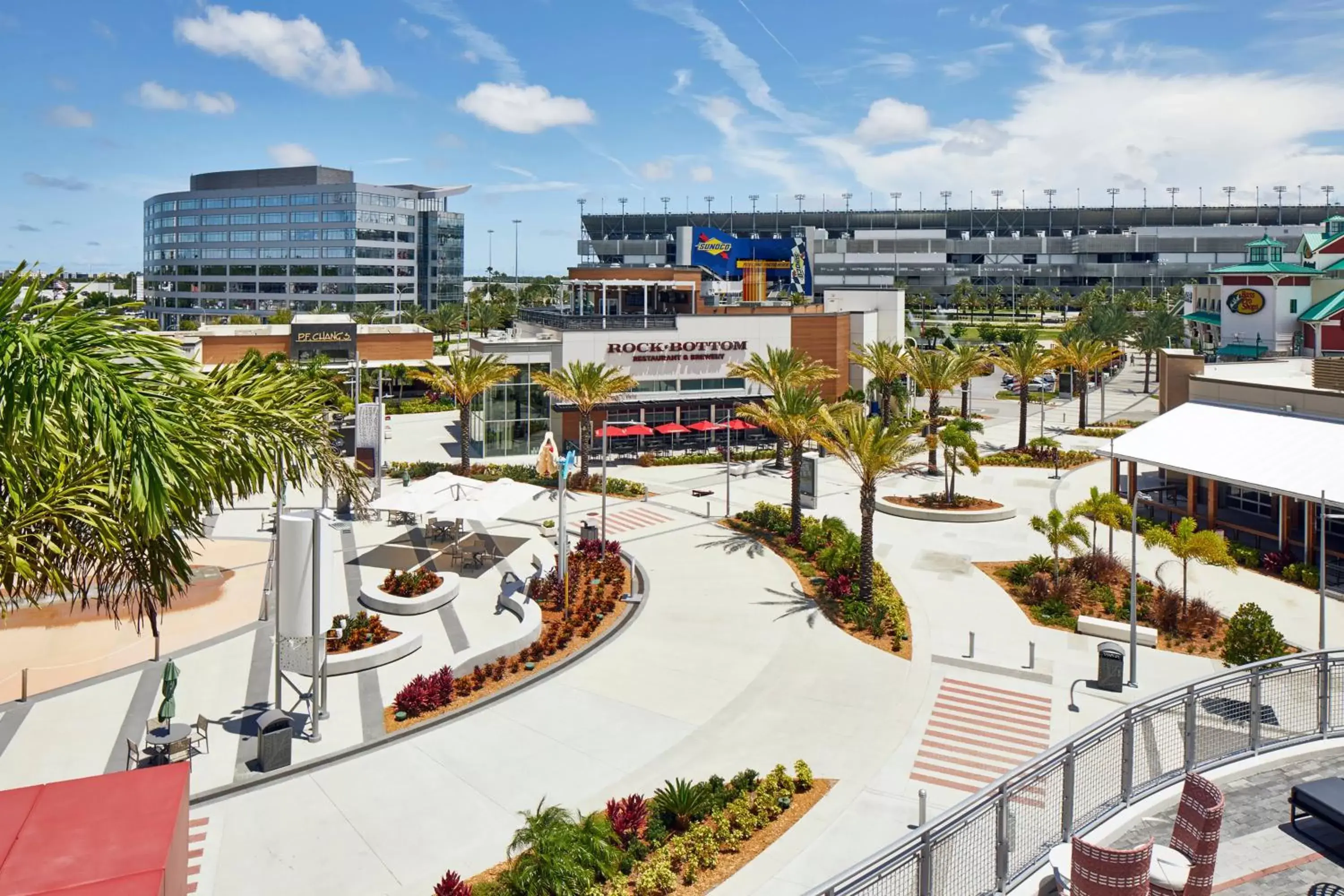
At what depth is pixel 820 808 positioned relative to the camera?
17.9 metres

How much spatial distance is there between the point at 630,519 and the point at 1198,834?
3229cm

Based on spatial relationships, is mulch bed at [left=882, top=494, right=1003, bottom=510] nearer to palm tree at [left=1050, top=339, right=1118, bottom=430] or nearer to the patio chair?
palm tree at [left=1050, top=339, right=1118, bottom=430]

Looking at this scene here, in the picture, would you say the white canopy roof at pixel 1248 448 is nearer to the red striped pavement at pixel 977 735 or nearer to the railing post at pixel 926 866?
the red striped pavement at pixel 977 735

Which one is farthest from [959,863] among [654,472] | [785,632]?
[654,472]

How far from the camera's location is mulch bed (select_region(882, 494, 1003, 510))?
44.6m

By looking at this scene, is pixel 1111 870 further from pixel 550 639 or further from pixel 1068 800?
pixel 550 639

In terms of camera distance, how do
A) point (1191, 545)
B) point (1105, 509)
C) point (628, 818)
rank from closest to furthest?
point (628, 818), point (1191, 545), point (1105, 509)

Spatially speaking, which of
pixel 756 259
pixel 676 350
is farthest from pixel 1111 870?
pixel 756 259

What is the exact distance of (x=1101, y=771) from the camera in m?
13.2

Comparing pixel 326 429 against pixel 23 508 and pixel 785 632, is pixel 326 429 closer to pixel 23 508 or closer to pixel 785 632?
pixel 23 508

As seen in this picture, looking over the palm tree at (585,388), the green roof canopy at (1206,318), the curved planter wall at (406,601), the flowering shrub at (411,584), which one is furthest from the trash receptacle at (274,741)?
the green roof canopy at (1206,318)

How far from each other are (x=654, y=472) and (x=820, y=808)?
3720 centimetres

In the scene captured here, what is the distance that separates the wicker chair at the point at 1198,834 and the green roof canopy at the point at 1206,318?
252ft

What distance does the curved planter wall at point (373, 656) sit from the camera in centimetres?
2420
